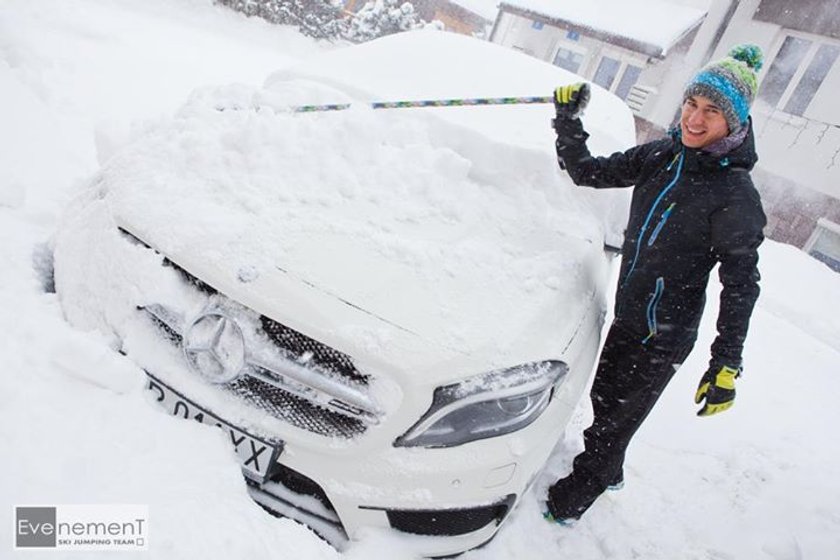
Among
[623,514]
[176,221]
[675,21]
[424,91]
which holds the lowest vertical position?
[623,514]

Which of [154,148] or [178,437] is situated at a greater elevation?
[154,148]

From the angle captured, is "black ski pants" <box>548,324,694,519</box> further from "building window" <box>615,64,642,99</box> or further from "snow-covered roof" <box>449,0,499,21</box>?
"snow-covered roof" <box>449,0,499,21</box>

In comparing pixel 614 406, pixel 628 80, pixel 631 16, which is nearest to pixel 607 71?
pixel 628 80

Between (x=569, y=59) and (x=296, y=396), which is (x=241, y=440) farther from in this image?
(x=569, y=59)

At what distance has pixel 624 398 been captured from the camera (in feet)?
7.37

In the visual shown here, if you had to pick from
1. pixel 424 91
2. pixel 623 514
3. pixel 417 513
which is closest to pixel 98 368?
pixel 417 513

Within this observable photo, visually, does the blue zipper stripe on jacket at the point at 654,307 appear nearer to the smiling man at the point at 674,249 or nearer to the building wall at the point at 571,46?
the smiling man at the point at 674,249

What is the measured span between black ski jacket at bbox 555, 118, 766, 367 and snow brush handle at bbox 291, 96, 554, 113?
1.90 feet

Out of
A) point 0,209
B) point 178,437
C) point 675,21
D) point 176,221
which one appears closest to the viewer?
point 178,437

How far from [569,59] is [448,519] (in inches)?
721

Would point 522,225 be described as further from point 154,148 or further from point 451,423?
point 154,148

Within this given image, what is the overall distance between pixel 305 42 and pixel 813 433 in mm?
15481

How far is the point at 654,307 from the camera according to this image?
6.94 ft

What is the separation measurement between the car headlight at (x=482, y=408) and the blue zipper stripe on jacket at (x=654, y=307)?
0.66m
